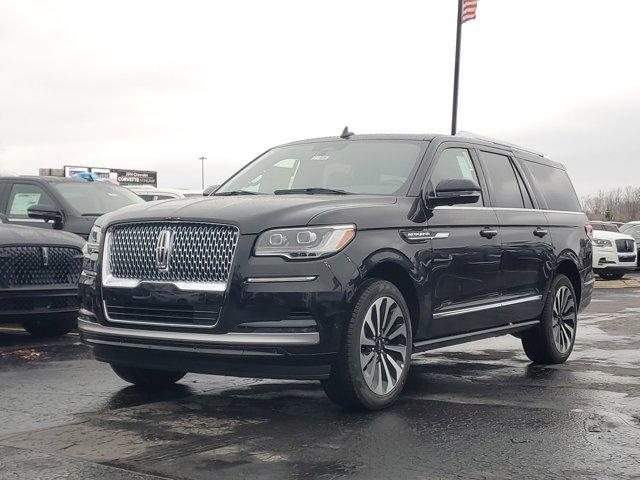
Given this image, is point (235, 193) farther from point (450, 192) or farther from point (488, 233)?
point (488, 233)

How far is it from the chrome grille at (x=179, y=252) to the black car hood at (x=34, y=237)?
3.18 metres

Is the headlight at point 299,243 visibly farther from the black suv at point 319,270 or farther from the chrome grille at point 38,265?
the chrome grille at point 38,265

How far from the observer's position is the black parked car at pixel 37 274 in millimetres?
8484

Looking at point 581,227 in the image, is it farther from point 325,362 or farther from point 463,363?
point 325,362

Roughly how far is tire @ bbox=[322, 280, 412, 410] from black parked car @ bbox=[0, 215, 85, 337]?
402 centimetres

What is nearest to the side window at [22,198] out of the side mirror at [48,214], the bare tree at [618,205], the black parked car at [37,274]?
the side mirror at [48,214]

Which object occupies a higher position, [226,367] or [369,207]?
[369,207]

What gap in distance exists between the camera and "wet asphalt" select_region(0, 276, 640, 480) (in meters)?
4.38

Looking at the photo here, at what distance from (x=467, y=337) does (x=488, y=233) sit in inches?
31.9

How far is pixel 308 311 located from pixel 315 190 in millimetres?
1476

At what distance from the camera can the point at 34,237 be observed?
29.2ft

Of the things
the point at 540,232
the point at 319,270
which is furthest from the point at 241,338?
the point at 540,232

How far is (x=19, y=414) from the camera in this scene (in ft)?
18.3

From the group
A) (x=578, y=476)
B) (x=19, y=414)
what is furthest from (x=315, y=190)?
(x=578, y=476)
